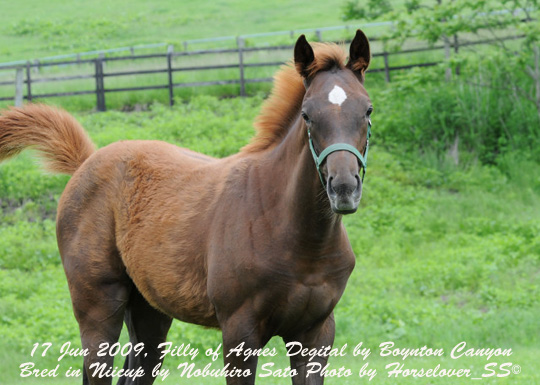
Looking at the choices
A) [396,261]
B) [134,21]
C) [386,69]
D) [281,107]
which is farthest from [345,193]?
[134,21]

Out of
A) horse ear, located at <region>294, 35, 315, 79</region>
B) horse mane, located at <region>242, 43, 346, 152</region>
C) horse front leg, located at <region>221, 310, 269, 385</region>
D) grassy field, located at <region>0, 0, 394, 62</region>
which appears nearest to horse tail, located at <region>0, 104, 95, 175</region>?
horse mane, located at <region>242, 43, 346, 152</region>

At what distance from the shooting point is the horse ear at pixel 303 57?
4.09 metres

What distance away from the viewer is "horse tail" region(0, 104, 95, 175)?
6168 millimetres

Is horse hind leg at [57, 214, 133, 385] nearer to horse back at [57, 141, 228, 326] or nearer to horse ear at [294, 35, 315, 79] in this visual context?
horse back at [57, 141, 228, 326]

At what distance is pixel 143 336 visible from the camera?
5746 mm

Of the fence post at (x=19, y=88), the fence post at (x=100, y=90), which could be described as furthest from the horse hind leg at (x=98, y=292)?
the fence post at (x=100, y=90)

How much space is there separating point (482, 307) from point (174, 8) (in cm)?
3145

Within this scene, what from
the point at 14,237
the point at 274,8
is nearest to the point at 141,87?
the point at 14,237

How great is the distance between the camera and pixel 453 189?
50.3 feet

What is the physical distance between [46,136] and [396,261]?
23.9 feet

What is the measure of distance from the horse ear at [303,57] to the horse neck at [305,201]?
0.99 feet

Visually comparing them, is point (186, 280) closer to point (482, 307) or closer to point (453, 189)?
point (482, 307)

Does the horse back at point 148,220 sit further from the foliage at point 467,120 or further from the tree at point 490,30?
the foliage at point 467,120

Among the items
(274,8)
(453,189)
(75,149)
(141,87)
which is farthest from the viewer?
(274,8)
